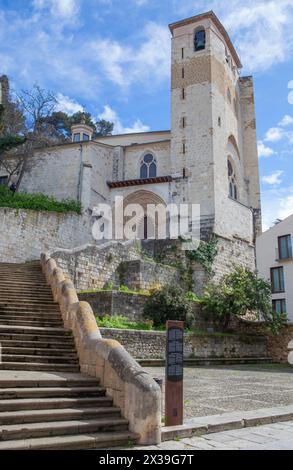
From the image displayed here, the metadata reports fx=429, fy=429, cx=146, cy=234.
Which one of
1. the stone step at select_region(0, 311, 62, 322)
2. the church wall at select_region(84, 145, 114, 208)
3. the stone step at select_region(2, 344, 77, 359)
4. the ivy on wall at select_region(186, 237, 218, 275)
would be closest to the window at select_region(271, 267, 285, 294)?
the ivy on wall at select_region(186, 237, 218, 275)

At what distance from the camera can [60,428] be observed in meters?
5.43

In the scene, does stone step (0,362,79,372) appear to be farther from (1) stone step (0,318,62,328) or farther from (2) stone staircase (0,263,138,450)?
(1) stone step (0,318,62,328)

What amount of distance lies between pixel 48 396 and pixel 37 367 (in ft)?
4.64

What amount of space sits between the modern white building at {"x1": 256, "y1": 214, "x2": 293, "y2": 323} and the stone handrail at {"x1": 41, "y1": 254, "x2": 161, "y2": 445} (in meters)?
19.9

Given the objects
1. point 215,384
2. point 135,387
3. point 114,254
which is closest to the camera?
point 135,387

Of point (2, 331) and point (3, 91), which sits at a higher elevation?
point (3, 91)

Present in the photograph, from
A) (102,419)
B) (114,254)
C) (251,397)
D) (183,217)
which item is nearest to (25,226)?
(114,254)

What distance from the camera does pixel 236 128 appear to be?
35.5 m

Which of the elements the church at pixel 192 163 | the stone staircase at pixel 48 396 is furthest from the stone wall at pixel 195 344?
the church at pixel 192 163

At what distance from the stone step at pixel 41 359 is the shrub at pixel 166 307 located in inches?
402

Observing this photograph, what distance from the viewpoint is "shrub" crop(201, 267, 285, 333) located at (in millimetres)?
21203

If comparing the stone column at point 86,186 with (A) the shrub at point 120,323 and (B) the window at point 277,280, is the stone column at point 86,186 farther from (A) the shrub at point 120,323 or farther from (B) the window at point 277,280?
(B) the window at point 277,280

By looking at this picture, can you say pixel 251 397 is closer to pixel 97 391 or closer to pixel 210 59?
pixel 97 391

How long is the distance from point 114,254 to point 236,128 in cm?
1958
